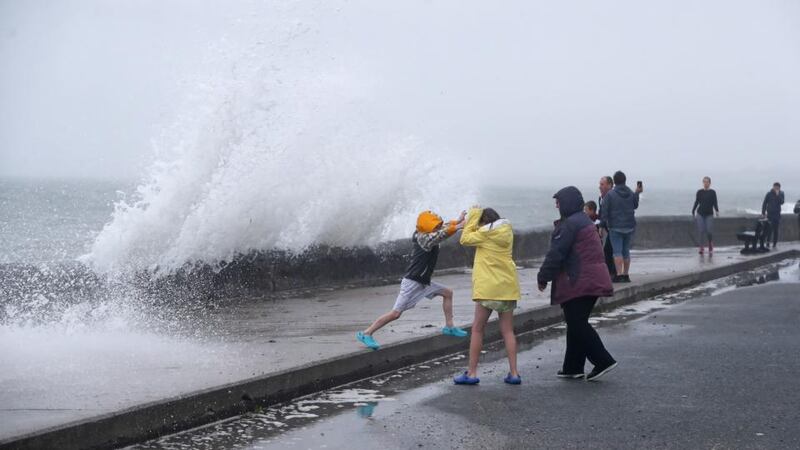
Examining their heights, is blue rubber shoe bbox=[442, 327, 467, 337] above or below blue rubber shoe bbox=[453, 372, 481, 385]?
above

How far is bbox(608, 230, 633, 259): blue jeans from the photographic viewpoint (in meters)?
15.7

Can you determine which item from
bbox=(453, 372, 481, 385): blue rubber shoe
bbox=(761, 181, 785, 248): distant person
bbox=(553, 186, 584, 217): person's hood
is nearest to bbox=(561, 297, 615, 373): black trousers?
bbox=(553, 186, 584, 217): person's hood

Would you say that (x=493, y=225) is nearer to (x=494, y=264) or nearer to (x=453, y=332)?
(x=494, y=264)

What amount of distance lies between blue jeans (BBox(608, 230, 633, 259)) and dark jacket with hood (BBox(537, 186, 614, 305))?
7250mm

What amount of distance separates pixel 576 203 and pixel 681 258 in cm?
1385

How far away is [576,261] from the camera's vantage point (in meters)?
8.52

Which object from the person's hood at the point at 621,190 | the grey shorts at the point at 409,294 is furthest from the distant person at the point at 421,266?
the person's hood at the point at 621,190

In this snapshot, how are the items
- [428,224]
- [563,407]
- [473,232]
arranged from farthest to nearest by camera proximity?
[428,224] < [473,232] < [563,407]

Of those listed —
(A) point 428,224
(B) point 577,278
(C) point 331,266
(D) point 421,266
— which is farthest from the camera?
(C) point 331,266

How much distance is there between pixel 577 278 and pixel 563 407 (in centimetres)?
142

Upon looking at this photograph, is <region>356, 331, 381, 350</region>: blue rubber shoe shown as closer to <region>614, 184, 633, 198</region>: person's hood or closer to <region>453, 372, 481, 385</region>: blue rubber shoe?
<region>453, 372, 481, 385</region>: blue rubber shoe

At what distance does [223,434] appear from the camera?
6551 mm

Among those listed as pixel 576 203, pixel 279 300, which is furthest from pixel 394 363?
pixel 279 300

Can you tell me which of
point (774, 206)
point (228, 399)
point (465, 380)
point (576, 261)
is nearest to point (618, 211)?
point (576, 261)
